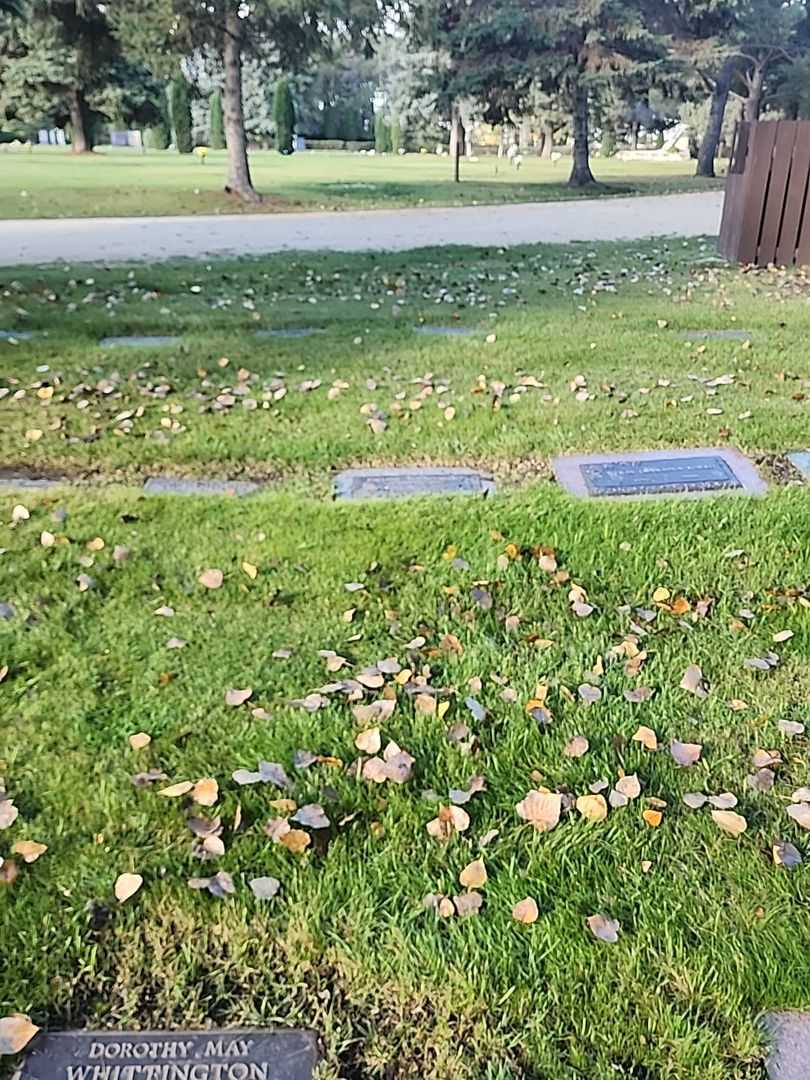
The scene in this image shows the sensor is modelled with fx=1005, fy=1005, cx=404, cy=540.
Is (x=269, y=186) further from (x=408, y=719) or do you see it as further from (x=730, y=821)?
(x=730, y=821)

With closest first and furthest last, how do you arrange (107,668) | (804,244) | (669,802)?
(669,802) → (107,668) → (804,244)

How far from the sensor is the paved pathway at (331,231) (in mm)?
12219

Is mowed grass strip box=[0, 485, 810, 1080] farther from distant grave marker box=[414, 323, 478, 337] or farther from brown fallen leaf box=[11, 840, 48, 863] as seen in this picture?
distant grave marker box=[414, 323, 478, 337]

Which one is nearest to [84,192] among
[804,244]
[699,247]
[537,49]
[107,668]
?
[537,49]

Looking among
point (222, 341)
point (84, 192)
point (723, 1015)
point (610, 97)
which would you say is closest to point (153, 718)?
point (723, 1015)

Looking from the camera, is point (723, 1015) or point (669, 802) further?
point (669, 802)

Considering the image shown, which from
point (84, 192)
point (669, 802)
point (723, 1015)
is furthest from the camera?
point (84, 192)

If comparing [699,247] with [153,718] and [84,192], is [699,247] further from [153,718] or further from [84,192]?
[84,192]

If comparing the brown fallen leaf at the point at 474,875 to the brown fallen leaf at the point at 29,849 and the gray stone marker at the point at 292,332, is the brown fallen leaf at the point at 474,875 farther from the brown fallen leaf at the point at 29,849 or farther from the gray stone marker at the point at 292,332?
the gray stone marker at the point at 292,332

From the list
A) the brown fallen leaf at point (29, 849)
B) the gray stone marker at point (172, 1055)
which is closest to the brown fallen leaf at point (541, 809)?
the gray stone marker at point (172, 1055)

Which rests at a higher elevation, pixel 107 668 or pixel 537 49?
pixel 537 49

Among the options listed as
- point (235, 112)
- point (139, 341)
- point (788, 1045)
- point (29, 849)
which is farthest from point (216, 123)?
point (788, 1045)

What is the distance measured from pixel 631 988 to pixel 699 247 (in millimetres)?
11772

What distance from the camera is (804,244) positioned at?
9.86 meters
